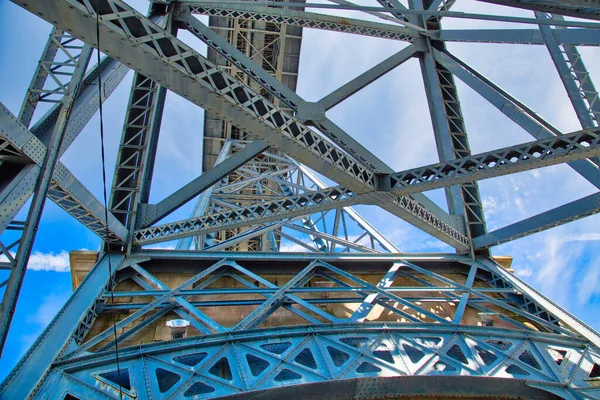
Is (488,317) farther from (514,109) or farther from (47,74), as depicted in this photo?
(47,74)

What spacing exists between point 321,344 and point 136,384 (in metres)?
2.68

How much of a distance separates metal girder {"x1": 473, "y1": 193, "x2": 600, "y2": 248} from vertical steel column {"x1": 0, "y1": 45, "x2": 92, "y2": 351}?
8536 millimetres

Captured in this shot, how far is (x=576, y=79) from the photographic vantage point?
7.09 m

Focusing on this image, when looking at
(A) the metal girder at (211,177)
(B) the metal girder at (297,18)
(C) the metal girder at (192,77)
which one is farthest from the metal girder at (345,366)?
(B) the metal girder at (297,18)

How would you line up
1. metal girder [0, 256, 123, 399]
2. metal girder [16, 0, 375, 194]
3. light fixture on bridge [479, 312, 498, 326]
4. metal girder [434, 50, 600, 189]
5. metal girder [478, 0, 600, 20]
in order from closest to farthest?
metal girder [16, 0, 375, 194]
metal girder [478, 0, 600, 20]
metal girder [0, 256, 123, 399]
metal girder [434, 50, 600, 189]
light fixture on bridge [479, 312, 498, 326]

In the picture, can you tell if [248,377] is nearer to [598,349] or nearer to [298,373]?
[298,373]

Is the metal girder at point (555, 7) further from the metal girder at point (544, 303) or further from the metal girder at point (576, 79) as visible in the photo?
the metal girder at point (544, 303)

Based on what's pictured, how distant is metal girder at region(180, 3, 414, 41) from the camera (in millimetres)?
9898

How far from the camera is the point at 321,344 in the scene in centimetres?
652

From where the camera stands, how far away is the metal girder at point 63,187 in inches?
170

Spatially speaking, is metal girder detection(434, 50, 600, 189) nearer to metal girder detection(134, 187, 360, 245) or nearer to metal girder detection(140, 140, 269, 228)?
metal girder detection(134, 187, 360, 245)

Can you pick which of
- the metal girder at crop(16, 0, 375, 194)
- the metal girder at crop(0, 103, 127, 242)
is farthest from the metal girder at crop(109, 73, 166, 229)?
the metal girder at crop(16, 0, 375, 194)

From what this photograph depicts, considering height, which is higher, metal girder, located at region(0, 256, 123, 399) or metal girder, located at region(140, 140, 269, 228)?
metal girder, located at region(140, 140, 269, 228)

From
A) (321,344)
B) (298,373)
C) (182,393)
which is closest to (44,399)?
(182,393)
